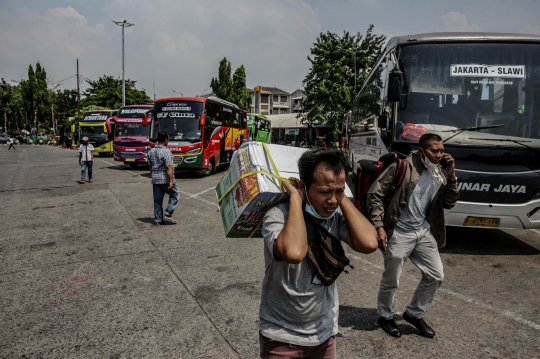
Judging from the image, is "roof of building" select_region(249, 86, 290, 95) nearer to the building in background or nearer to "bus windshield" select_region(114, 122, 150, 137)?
the building in background

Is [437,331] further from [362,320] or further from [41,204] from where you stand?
[41,204]

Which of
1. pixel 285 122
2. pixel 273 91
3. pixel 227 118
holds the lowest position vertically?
pixel 227 118

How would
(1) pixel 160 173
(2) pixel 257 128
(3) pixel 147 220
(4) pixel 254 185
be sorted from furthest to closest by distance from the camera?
(2) pixel 257 128
(3) pixel 147 220
(1) pixel 160 173
(4) pixel 254 185

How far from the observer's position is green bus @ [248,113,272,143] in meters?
35.0

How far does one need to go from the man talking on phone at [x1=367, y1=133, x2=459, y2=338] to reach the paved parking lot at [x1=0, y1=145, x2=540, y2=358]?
0.30 m

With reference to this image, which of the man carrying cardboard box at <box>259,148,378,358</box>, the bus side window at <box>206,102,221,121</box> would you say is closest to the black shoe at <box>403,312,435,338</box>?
the man carrying cardboard box at <box>259,148,378,358</box>

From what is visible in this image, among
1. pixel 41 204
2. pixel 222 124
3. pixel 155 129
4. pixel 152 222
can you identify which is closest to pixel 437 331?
pixel 152 222

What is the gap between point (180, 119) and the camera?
51.9 ft

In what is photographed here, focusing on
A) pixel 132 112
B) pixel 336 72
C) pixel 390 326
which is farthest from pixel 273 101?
pixel 390 326

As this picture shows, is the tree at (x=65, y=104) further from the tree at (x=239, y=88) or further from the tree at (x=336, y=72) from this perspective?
the tree at (x=336, y=72)

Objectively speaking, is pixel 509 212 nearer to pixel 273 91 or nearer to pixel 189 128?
pixel 189 128

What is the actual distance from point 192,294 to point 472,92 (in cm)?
512

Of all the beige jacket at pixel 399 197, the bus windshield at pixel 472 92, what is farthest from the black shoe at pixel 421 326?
the bus windshield at pixel 472 92

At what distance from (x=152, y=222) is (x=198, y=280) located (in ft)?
11.1
